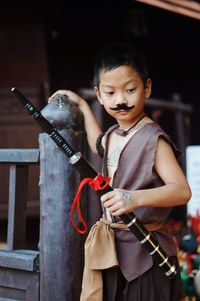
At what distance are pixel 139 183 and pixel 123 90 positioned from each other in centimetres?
34

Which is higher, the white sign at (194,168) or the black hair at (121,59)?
the black hair at (121,59)

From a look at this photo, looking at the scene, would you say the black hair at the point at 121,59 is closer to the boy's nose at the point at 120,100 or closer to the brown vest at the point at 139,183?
the boy's nose at the point at 120,100

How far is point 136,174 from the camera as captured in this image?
6.28 ft

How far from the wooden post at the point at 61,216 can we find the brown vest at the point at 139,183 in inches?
13.0

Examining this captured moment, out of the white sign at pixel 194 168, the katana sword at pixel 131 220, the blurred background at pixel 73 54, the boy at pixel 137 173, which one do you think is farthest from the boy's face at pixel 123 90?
the blurred background at pixel 73 54

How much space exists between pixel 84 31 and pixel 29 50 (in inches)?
33.8

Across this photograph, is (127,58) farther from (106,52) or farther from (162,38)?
(162,38)

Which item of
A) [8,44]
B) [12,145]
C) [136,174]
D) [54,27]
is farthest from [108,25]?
[136,174]

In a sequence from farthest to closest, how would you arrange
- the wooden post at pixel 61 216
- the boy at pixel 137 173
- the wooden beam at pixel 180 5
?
the wooden beam at pixel 180 5
the wooden post at pixel 61 216
the boy at pixel 137 173

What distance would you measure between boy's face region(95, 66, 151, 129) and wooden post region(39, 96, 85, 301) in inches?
12.6

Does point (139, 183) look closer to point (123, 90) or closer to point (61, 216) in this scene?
point (123, 90)

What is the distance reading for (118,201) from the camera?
1.72 m

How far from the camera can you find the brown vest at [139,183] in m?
1.90

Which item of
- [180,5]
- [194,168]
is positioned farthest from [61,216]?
[194,168]
